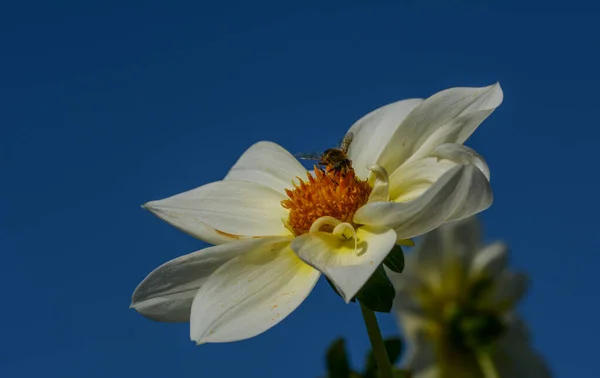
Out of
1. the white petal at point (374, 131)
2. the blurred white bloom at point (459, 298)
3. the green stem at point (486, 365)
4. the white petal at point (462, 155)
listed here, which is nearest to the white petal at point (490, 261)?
the blurred white bloom at point (459, 298)

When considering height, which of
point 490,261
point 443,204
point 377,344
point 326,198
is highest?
point 490,261

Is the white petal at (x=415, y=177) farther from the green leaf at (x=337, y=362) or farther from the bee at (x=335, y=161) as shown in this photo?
the green leaf at (x=337, y=362)

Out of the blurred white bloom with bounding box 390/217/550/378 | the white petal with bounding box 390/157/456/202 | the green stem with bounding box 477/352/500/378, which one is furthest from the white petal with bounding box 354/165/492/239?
the blurred white bloom with bounding box 390/217/550/378

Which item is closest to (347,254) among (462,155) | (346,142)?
(462,155)

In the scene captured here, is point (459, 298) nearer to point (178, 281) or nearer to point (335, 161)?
point (335, 161)

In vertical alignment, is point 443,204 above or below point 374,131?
below

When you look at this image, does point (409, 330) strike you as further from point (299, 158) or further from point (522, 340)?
point (299, 158)
